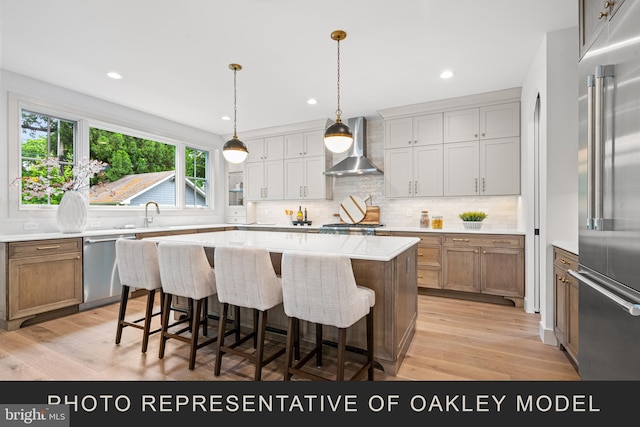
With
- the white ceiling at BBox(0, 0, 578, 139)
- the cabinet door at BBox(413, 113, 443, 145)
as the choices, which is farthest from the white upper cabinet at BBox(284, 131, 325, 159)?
the cabinet door at BBox(413, 113, 443, 145)

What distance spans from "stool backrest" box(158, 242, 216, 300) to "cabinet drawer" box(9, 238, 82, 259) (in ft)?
5.95

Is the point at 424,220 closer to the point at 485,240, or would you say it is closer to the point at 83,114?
the point at 485,240

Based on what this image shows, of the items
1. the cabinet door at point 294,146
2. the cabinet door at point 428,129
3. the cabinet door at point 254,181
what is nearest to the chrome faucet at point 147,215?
the cabinet door at point 254,181

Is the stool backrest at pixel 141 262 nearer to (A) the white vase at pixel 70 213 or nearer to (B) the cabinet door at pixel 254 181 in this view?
(A) the white vase at pixel 70 213

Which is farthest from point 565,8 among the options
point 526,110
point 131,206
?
point 131,206

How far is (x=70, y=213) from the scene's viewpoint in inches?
140

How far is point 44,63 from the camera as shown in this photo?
3.22m

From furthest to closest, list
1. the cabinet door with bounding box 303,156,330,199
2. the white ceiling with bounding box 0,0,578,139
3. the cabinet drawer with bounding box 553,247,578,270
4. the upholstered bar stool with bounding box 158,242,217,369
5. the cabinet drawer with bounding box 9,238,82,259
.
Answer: the cabinet door with bounding box 303,156,330,199
the cabinet drawer with bounding box 9,238,82,259
the white ceiling with bounding box 0,0,578,139
the upholstered bar stool with bounding box 158,242,217,369
the cabinet drawer with bounding box 553,247,578,270

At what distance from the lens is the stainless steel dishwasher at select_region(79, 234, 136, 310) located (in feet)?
11.7

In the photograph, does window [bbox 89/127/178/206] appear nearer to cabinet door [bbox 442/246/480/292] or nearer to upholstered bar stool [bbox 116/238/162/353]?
upholstered bar stool [bbox 116/238/162/353]

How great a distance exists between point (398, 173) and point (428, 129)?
0.75 m

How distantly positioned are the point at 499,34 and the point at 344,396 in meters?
3.08

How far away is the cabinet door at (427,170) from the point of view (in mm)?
4445

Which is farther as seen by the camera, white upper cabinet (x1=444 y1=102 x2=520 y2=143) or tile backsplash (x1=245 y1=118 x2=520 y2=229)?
tile backsplash (x1=245 y1=118 x2=520 y2=229)
